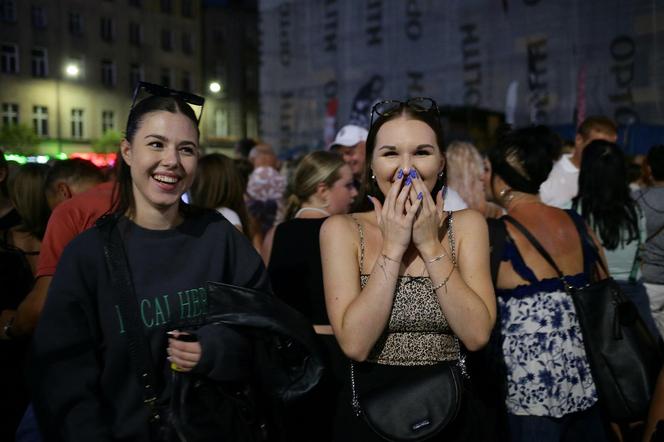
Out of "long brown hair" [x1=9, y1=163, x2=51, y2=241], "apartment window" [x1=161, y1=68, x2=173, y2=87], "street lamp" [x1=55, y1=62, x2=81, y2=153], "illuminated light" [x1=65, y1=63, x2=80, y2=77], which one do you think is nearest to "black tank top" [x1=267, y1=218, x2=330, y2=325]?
"long brown hair" [x1=9, y1=163, x2=51, y2=241]

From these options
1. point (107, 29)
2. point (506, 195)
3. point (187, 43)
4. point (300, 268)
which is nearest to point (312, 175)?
point (300, 268)

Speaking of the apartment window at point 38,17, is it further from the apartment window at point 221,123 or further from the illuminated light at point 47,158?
the illuminated light at point 47,158

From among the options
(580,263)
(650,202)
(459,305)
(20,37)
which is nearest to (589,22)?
(650,202)

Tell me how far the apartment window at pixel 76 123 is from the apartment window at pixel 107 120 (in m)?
1.34

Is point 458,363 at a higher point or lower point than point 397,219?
lower

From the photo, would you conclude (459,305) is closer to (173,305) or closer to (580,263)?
(173,305)

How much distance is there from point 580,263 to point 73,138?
134ft

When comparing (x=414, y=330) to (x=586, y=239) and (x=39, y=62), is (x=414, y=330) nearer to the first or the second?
(x=586, y=239)

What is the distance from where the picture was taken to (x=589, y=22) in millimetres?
18344

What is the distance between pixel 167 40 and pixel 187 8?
2884mm

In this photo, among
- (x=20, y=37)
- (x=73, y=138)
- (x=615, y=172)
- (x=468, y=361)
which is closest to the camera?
(x=468, y=361)

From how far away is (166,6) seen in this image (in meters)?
43.8

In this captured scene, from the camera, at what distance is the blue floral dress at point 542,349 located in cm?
306

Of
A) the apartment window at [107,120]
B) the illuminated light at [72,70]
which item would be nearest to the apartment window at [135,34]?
the illuminated light at [72,70]
